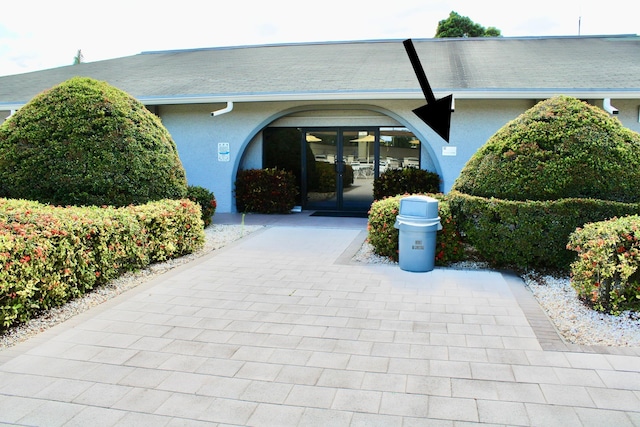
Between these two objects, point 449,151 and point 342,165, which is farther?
point 342,165

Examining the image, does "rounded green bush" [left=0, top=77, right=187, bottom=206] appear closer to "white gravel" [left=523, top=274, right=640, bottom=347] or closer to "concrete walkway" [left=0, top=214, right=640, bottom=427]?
"concrete walkway" [left=0, top=214, right=640, bottom=427]

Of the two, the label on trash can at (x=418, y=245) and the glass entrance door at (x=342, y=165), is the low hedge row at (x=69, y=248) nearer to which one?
the label on trash can at (x=418, y=245)

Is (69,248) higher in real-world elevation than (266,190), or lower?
lower

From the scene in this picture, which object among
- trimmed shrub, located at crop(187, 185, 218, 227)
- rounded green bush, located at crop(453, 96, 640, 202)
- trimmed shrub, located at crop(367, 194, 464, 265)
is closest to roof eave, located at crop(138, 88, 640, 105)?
trimmed shrub, located at crop(187, 185, 218, 227)

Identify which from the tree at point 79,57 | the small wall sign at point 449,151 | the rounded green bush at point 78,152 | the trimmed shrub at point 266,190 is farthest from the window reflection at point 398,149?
the tree at point 79,57

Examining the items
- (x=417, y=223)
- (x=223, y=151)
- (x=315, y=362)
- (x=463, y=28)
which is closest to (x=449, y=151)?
(x=417, y=223)

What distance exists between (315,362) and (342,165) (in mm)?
9367

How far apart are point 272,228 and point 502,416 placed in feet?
25.7

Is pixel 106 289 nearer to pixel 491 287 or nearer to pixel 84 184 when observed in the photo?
pixel 84 184

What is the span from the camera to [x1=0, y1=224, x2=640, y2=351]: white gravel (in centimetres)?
434

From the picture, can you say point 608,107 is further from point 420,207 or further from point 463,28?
point 463,28

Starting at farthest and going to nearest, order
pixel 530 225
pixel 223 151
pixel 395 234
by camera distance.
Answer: pixel 223 151
pixel 395 234
pixel 530 225

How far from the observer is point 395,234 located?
7.18 m

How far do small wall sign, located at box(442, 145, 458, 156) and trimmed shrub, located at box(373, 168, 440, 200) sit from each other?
618 mm
